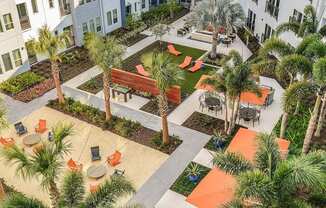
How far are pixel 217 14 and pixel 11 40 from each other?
1821cm

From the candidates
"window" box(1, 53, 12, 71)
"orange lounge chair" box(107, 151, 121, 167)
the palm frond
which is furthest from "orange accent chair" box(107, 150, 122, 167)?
"window" box(1, 53, 12, 71)

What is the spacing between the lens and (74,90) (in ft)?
98.5

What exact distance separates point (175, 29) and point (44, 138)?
22.6 m

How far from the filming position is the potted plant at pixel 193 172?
2036 cm

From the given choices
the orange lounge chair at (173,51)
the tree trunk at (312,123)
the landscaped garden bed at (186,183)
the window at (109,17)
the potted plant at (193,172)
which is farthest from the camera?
the window at (109,17)

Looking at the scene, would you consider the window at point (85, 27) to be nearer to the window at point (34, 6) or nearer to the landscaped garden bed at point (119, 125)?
the window at point (34, 6)

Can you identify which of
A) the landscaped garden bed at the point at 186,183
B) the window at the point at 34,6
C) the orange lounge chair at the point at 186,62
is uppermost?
the window at the point at 34,6

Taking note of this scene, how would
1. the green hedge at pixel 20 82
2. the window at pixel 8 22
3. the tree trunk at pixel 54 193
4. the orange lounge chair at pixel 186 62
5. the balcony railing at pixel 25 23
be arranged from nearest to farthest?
the tree trunk at pixel 54 193, the window at pixel 8 22, the green hedge at pixel 20 82, the balcony railing at pixel 25 23, the orange lounge chair at pixel 186 62

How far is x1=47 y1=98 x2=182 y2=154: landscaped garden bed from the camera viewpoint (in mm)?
23547

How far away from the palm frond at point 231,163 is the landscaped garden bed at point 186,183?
6.54 m

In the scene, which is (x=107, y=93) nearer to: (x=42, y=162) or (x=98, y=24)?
(x=42, y=162)

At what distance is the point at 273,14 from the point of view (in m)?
34.0

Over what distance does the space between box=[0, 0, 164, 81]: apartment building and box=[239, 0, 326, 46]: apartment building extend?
14.5 meters

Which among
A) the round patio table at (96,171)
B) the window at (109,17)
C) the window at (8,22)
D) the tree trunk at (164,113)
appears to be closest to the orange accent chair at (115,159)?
the round patio table at (96,171)
